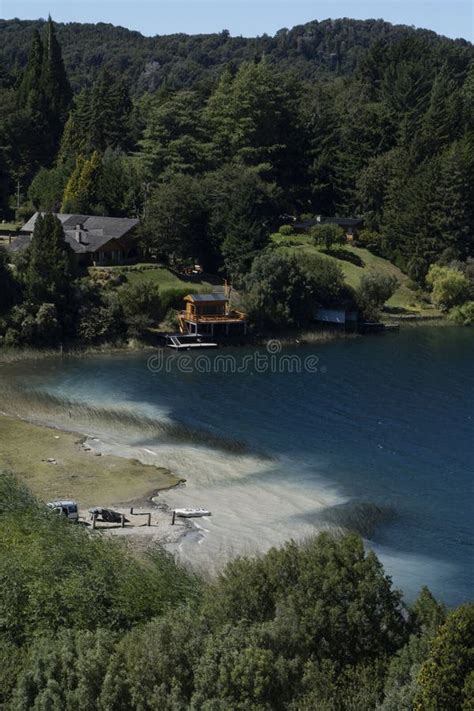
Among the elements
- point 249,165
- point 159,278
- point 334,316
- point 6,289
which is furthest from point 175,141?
point 6,289

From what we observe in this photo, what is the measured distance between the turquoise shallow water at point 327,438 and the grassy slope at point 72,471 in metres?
2.33

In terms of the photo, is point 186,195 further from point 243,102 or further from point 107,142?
point 107,142

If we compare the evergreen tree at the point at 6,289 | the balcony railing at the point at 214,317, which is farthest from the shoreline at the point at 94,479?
the balcony railing at the point at 214,317

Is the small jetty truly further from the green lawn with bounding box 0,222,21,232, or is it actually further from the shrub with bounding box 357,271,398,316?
the green lawn with bounding box 0,222,21,232

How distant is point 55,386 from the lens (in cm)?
6988

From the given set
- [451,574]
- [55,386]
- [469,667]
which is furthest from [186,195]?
[469,667]

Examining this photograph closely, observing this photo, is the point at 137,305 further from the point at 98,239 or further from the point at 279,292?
the point at 98,239

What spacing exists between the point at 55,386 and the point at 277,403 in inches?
561

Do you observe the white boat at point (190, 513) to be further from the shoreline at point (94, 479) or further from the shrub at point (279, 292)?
the shrub at point (279, 292)

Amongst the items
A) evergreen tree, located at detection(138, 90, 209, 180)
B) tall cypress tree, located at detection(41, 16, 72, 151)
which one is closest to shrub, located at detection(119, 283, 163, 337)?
evergreen tree, located at detection(138, 90, 209, 180)

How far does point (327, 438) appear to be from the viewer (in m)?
60.0

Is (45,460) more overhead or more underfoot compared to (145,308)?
more underfoot

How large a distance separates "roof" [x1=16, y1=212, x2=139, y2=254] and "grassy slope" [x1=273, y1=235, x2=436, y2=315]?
1456cm

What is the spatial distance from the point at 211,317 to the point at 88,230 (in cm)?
1709
